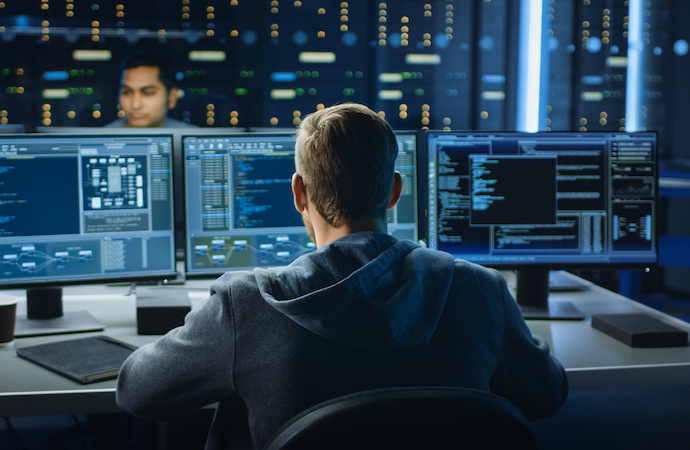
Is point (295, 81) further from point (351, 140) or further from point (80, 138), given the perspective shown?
point (351, 140)

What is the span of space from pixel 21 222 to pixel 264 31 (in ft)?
18.5

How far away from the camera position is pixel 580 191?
6.17ft

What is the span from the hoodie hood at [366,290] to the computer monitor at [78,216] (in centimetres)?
88

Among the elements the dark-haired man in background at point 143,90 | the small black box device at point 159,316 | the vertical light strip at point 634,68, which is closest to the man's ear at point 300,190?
the small black box device at point 159,316

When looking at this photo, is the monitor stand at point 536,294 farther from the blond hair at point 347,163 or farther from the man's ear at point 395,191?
the blond hair at point 347,163

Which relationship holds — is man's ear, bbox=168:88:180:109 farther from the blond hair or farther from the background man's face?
the blond hair

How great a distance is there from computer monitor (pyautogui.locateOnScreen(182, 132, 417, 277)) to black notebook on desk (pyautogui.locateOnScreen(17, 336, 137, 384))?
344 mm

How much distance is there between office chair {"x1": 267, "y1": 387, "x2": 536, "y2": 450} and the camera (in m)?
0.70

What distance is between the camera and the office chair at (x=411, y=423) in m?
0.70

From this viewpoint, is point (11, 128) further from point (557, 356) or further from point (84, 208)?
point (557, 356)

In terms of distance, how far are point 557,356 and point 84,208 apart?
3.94 ft

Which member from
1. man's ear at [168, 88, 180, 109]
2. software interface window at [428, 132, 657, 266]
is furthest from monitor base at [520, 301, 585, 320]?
man's ear at [168, 88, 180, 109]

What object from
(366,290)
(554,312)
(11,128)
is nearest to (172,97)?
(11,128)

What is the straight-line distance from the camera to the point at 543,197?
1876 millimetres
